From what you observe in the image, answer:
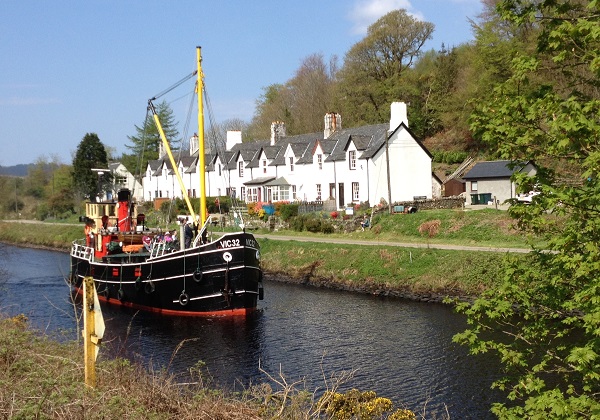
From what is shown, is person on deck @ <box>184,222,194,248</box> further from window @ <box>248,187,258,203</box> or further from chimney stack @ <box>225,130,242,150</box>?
chimney stack @ <box>225,130,242,150</box>

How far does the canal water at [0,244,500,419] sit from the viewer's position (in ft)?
62.5

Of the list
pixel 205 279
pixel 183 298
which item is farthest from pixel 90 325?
pixel 183 298

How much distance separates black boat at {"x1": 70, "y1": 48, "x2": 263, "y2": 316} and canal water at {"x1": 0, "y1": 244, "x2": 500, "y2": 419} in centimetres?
81

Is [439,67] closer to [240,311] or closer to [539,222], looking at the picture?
[240,311]

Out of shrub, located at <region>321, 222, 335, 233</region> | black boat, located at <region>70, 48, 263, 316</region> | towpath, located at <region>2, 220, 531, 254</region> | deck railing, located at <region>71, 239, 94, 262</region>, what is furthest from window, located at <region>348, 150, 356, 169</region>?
deck railing, located at <region>71, 239, 94, 262</region>

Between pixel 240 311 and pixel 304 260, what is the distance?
11765 millimetres

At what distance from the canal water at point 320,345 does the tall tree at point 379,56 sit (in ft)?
144

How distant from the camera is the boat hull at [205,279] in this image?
29.1 metres

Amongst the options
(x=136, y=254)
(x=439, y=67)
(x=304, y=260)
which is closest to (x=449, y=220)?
(x=304, y=260)

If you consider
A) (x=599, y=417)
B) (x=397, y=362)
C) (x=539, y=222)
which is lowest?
(x=397, y=362)

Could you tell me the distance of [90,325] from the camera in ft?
34.8

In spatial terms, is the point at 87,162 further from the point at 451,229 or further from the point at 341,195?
the point at 451,229

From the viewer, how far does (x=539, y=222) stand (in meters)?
10.6

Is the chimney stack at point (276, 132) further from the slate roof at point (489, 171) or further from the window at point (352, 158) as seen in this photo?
the slate roof at point (489, 171)
